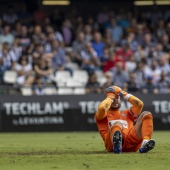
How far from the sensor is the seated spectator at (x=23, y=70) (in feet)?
78.5

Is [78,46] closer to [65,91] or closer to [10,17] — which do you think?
[65,91]

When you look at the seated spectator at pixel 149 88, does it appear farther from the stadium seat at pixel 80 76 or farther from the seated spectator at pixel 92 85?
the stadium seat at pixel 80 76

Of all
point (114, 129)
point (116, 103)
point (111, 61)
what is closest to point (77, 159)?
point (114, 129)

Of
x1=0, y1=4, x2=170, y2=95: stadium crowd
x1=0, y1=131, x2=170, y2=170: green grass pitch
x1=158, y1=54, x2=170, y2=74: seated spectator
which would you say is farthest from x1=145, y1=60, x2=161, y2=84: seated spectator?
x1=0, y1=131, x2=170, y2=170: green grass pitch

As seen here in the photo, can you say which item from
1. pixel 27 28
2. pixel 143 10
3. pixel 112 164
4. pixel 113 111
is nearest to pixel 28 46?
pixel 27 28

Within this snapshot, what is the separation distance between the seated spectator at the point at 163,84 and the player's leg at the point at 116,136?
449 inches

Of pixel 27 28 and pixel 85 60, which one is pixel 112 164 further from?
pixel 27 28

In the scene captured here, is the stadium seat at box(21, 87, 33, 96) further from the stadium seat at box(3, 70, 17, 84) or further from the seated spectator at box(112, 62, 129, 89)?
the seated spectator at box(112, 62, 129, 89)

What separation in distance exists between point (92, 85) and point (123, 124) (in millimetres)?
10898

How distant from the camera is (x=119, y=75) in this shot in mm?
24453

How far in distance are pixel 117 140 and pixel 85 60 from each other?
43.8 ft

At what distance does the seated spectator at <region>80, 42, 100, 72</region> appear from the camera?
25.4 meters

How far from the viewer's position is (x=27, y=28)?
26.6m

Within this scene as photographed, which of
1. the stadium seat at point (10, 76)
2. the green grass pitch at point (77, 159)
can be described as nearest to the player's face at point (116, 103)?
the green grass pitch at point (77, 159)
